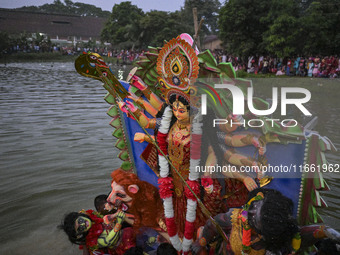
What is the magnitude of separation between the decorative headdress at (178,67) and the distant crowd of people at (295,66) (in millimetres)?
14995

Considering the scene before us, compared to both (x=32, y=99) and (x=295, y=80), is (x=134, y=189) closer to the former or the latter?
(x=32, y=99)

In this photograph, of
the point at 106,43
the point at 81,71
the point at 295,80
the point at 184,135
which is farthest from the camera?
the point at 106,43

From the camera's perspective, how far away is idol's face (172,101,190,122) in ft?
8.45

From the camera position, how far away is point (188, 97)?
100 inches

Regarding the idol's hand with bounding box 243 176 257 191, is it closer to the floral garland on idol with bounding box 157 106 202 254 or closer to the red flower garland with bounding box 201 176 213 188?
the red flower garland with bounding box 201 176 213 188

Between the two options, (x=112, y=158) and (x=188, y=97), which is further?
(x=112, y=158)

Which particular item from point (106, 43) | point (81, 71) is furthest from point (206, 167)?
point (106, 43)

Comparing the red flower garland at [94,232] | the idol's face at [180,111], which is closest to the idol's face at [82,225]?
the red flower garland at [94,232]

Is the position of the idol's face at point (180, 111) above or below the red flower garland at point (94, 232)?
above

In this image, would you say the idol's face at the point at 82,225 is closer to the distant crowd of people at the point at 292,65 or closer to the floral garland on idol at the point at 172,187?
the floral garland on idol at the point at 172,187

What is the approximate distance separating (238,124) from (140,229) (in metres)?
1.64

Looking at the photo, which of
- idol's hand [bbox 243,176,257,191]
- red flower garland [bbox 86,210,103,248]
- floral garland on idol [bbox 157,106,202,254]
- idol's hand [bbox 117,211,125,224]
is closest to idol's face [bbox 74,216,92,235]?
Result: red flower garland [bbox 86,210,103,248]

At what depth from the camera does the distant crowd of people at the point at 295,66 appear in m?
15.1

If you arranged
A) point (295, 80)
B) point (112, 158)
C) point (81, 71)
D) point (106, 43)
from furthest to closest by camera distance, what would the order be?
1. point (106, 43)
2. point (295, 80)
3. point (112, 158)
4. point (81, 71)
